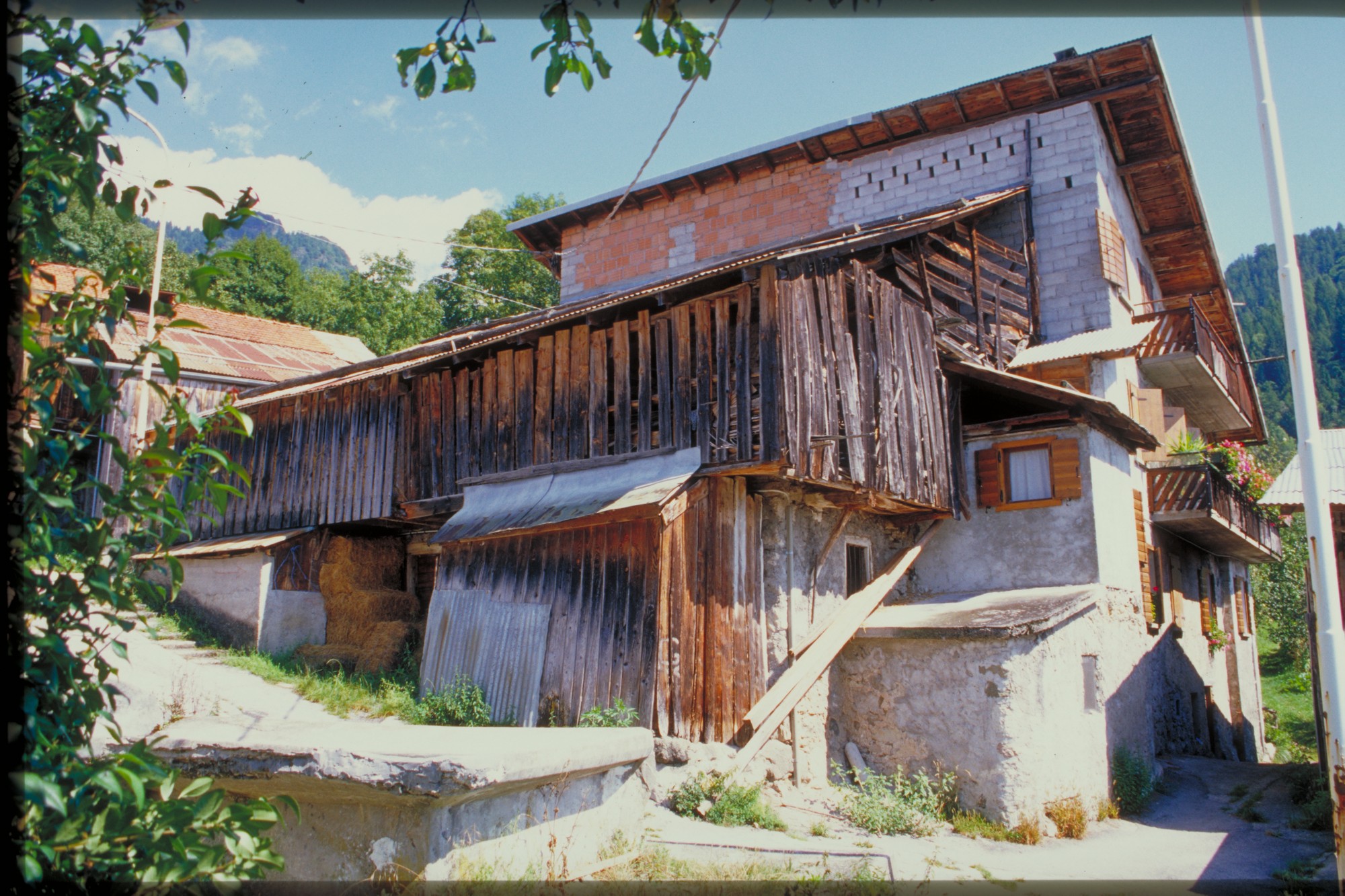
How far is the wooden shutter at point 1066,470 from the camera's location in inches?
530

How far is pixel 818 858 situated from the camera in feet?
25.2

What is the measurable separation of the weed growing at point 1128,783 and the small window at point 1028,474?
3.70 m

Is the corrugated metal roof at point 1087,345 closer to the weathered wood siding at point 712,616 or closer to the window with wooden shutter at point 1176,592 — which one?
the window with wooden shutter at point 1176,592

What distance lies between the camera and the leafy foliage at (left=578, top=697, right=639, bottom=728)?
396 inches

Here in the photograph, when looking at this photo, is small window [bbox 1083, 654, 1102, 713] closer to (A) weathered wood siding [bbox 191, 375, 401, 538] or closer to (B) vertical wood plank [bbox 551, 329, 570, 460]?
(B) vertical wood plank [bbox 551, 329, 570, 460]

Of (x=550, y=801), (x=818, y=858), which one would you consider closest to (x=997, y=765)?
(x=818, y=858)

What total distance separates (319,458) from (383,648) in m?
3.73

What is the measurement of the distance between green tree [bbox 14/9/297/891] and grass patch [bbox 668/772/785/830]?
6.52m

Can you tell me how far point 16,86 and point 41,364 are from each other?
94 cm

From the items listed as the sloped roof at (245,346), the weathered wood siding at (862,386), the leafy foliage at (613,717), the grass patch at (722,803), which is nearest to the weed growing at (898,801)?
the grass patch at (722,803)

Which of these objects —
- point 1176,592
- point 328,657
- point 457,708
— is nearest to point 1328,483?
point 1176,592

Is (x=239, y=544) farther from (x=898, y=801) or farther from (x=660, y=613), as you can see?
(x=898, y=801)

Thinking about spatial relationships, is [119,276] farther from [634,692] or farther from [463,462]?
[463,462]

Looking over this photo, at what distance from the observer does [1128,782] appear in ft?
41.7
